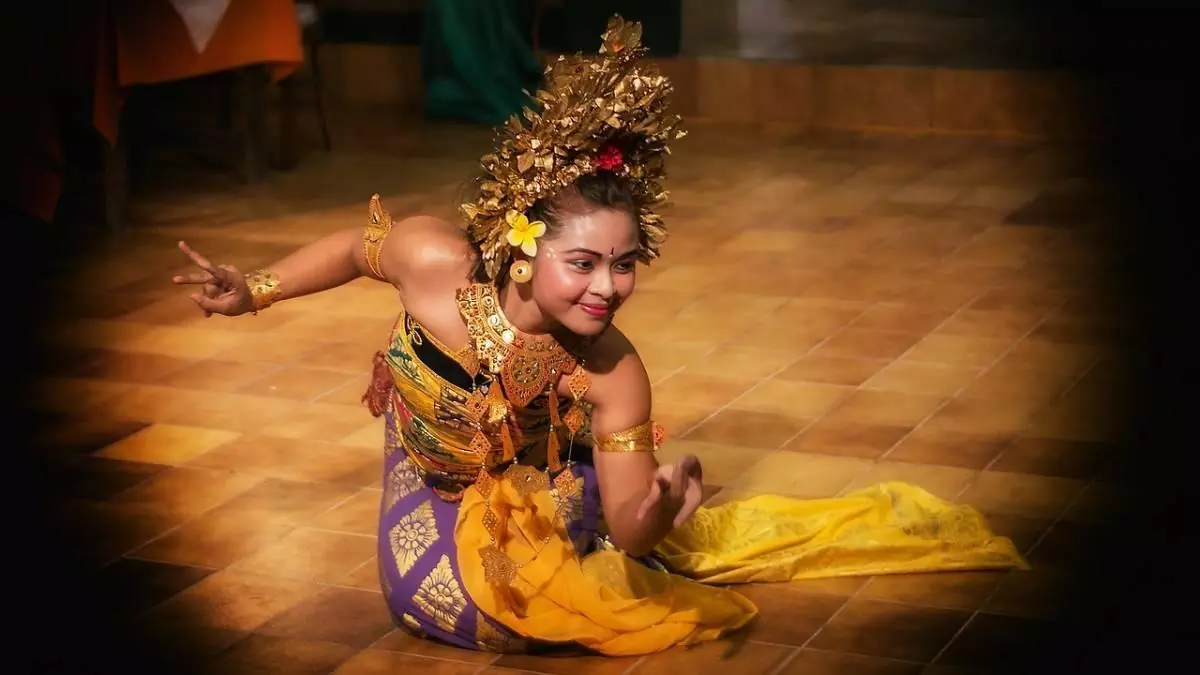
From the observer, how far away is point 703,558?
3.36 metres

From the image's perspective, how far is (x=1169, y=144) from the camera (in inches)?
279

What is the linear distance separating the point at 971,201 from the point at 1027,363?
6.32ft

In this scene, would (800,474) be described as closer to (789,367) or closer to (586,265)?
(789,367)

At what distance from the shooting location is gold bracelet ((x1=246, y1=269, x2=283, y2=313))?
3080 millimetres

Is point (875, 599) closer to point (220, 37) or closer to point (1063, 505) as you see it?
point (1063, 505)

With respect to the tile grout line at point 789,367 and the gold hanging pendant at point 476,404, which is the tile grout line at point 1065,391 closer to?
the tile grout line at point 789,367

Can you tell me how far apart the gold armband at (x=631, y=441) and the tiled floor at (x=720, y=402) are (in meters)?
0.38

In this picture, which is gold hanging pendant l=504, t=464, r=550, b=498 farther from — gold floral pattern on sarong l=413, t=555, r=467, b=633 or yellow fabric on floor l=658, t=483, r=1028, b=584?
yellow fabric on floor l=658, t=483, r=1028, b=584

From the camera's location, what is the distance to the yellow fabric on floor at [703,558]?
3.01 metres

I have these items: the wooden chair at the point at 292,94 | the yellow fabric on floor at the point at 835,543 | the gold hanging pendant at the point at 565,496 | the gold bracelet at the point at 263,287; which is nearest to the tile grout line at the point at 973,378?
the yellow fabric on floor at the point at 835,543

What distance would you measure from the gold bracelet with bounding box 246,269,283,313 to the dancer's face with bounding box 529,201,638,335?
0.53m

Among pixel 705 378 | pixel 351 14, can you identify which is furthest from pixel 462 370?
pixel 351 14

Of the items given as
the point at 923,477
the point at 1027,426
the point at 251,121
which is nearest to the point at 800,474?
the point at 923,477

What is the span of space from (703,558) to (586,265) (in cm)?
79
